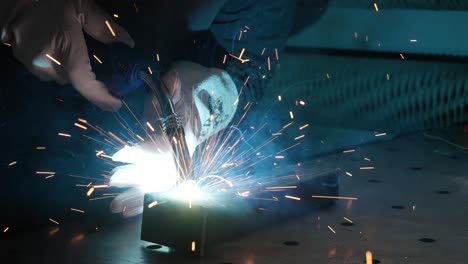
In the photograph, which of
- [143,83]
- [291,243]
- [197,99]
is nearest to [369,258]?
[291,243]

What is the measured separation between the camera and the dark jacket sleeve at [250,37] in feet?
9.95

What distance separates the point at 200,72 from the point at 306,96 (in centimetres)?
174

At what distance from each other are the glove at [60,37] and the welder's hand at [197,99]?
0.54ft

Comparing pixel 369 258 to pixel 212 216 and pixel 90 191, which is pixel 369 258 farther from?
pixel 90 191

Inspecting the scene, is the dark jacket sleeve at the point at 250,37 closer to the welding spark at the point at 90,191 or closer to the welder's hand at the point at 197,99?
the welder's hand at the point at 197,99

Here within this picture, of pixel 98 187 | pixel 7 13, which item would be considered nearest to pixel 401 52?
pixel 98 187

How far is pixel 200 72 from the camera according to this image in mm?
2656

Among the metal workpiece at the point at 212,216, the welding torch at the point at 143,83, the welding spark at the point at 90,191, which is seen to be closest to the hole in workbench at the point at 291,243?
the metal workpiece at the point at 212,216

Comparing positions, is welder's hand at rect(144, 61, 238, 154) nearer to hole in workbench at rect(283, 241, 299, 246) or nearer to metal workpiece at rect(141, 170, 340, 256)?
metal workpiece at rect(141, 170, 340, 256)

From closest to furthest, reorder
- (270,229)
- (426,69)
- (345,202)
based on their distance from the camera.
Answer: (270,229) < (345,202) < (426,69)

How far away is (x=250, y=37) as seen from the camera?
3.14 meters

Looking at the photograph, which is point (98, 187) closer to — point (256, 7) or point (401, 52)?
point (256, 7)

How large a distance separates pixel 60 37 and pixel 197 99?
48 cm

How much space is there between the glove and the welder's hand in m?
0.17
